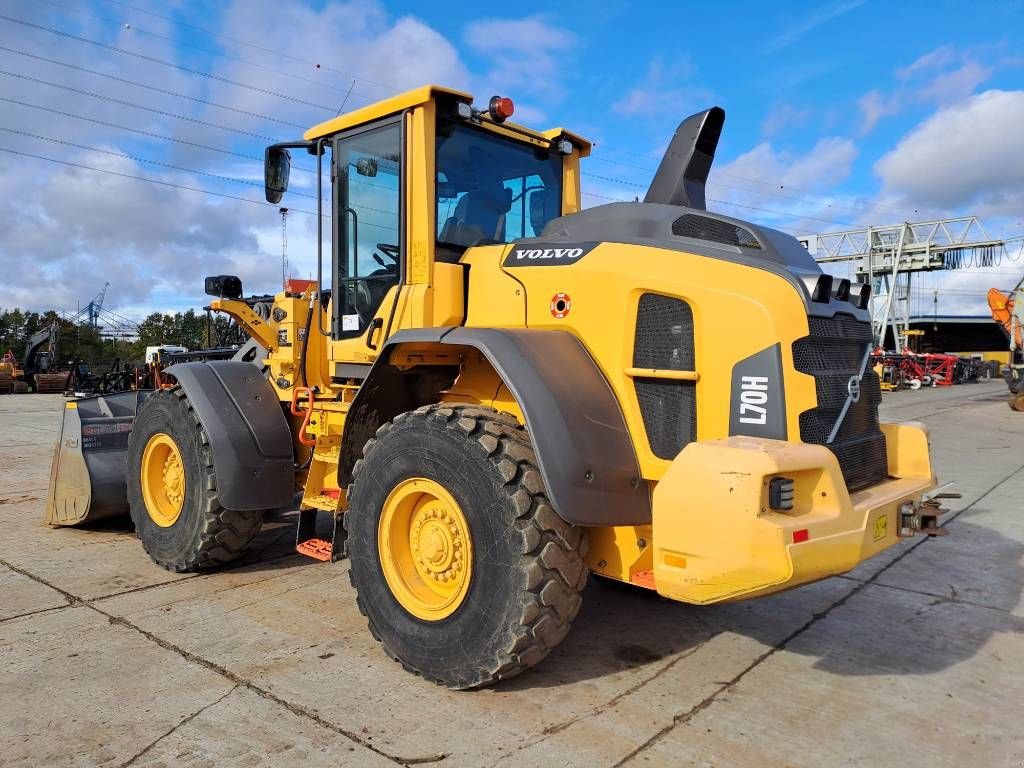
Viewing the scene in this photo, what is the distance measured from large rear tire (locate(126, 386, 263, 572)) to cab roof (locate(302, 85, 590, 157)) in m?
1.92

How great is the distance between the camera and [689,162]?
13.5 feet

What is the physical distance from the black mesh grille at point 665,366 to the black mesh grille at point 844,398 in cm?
43

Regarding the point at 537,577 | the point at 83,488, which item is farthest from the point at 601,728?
the point at 83,488

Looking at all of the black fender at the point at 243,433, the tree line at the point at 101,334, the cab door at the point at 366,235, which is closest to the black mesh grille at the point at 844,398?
the cab door at the point at 366,235

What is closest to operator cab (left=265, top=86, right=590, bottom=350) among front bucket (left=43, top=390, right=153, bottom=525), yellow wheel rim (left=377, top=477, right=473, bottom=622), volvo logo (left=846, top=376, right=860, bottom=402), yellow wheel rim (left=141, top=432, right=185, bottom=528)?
yellow wheel rim (left=377, top=477, right=473, bottom=622)

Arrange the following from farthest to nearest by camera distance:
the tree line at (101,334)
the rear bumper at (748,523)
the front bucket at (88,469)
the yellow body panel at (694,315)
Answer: the tree line at (101,334), the front bucket at (88,469), the yellow body panel at (694,315), the rear bumper at (748,523)

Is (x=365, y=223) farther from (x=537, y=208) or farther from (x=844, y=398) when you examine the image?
(x=844, y=398)

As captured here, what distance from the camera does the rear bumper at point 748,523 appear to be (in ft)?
8.66

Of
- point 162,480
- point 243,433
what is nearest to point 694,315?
point 243,433

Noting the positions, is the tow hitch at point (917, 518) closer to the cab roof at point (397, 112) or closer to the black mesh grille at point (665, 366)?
the black mesh grille at point (665, 366)

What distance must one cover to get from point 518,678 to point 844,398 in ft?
6.12

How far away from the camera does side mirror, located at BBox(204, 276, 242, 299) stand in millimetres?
5250

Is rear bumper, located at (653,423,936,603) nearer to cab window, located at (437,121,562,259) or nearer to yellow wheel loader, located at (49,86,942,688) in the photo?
yellow wheel loader, located at (49,86,942,688)

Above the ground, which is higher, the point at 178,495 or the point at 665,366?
the point at 665,366
